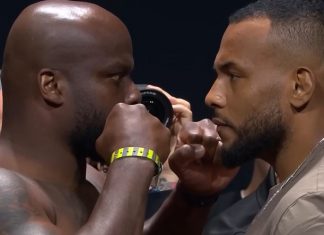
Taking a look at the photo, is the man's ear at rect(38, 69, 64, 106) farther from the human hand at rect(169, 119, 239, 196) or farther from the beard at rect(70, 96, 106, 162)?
the human hand at rect(169, 119, 239, 196)

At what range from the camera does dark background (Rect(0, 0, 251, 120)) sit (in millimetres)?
2729

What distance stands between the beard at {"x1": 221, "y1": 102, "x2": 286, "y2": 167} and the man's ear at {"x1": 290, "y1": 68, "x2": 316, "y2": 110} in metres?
0.03

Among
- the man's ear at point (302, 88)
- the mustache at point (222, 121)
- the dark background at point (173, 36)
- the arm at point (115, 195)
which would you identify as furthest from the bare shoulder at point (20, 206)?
the dark background at point (173, 36)

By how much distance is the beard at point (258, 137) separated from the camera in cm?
148

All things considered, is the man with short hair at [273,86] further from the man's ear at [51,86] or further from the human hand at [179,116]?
the human hand at [179,116]

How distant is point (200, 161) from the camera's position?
174 cm

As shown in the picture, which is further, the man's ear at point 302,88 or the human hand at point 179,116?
the human hand at point 179,116

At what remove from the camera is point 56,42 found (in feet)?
5.10

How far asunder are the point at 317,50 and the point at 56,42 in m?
0.43

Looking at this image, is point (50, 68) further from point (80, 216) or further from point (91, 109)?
point (80, 216)

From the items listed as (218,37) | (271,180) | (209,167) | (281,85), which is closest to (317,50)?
(281,85)

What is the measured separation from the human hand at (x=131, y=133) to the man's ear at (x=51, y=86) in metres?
0.10

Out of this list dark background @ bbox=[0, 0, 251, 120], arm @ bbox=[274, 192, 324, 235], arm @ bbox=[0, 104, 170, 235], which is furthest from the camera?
dark background @ bbox=[0, 0, 251, 120]

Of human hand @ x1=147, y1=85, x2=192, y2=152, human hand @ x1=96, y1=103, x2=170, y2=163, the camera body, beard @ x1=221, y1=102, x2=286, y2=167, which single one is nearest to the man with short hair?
beard @ x1=221, y1=102, x2=286, y2=167
